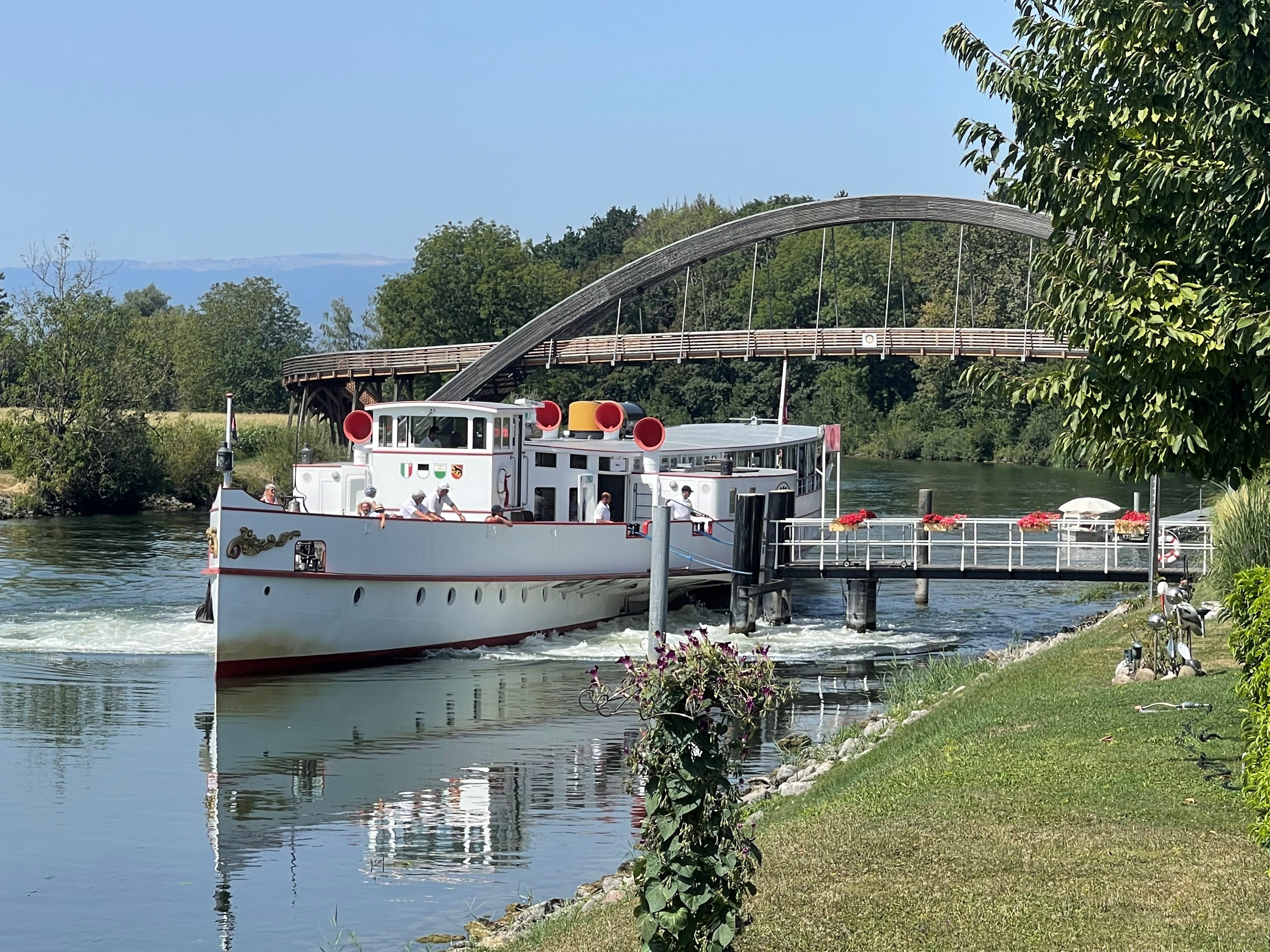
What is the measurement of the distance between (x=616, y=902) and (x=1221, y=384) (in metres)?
5.63

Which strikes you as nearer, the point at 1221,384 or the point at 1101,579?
the point at 1221,384

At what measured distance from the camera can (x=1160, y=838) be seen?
32.6ft

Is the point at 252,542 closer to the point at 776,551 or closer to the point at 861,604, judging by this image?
the point at 776,551

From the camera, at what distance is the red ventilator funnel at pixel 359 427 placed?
29.7 m

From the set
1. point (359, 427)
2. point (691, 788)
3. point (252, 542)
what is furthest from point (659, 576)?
point (359, 427)

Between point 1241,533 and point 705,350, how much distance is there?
2114 inches

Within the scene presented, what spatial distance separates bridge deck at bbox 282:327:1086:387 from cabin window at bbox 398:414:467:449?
3456 centimetres

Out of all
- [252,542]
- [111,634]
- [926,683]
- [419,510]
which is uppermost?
[419,510]

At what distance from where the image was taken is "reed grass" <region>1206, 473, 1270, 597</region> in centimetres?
1861

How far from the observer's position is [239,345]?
119688 mm

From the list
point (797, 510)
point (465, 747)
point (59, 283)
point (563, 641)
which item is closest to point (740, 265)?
point (59, 283)

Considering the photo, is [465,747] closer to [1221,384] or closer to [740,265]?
[1221,384]

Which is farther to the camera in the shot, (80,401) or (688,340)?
(688,340)

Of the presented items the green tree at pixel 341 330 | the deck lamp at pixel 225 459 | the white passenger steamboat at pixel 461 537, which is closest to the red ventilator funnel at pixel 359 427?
the white passenger steamboat at pixel 461 537
